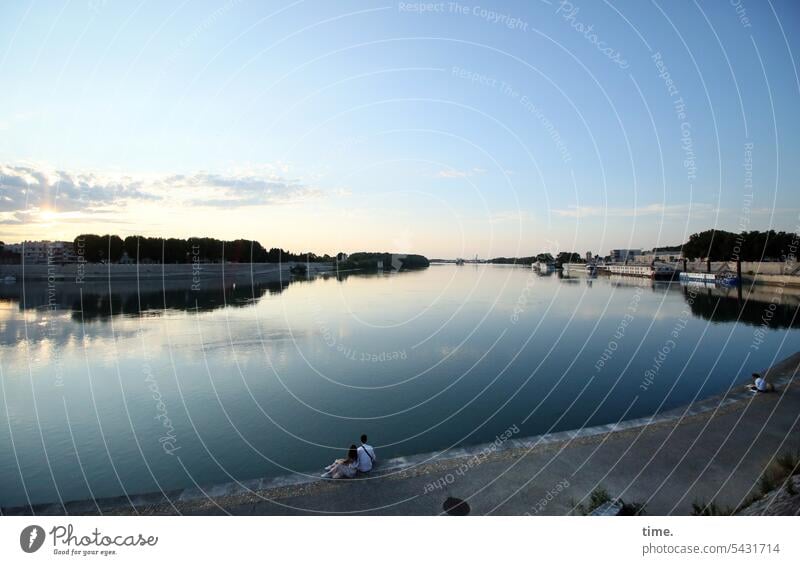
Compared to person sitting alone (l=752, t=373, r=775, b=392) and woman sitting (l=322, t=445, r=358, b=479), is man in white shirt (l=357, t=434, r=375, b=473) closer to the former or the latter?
woman sitting (l=322, t=445, r=358, b=479)

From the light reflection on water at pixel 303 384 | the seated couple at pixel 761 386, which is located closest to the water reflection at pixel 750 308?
the light reflection on water at pixel 303 384

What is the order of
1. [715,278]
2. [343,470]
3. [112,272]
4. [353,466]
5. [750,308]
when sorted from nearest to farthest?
[343,470] < [353,466] < [750,308] < [715,278] < [112,272]

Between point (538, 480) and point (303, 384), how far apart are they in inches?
495

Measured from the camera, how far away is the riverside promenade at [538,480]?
25.4 feet

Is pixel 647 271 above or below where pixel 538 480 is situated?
above

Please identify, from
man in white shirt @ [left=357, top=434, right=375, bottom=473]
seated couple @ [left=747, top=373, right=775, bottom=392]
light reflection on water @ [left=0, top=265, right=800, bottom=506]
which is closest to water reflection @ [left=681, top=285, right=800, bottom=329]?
light reflection on water @ [left=0, top=265, right=800, bottom=506]

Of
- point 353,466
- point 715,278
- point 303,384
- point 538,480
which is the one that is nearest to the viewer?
point 538,480

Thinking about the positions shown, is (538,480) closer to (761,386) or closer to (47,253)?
(761,386)

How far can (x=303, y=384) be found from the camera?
18.7 m

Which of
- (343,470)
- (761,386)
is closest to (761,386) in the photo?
(761,386)

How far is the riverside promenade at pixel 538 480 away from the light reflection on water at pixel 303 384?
252 cm

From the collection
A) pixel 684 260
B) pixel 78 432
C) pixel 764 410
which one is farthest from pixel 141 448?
pixel 684 260

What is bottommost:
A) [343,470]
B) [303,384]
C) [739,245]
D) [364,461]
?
[303,384]

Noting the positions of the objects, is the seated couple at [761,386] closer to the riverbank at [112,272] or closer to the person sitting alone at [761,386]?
the person sitting alone at [761,386]
